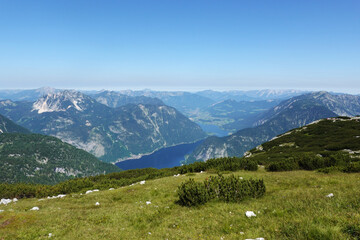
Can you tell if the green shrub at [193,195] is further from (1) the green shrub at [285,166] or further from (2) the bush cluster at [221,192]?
(1) the green shrub at [285,166]

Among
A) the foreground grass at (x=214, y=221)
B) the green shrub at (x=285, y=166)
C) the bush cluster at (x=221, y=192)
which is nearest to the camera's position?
the foreground grass at (x=214, y=221)

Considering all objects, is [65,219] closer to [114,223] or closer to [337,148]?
Answer: [114,223]

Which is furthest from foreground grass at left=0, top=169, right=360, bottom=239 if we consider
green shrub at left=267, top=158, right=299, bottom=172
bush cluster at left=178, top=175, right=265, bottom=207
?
green shrub at left=267, top=158, right=299, bottom=172

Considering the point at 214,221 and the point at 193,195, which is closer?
the point at 214,221

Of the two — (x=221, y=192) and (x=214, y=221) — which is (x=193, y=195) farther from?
(x=214, y=221)

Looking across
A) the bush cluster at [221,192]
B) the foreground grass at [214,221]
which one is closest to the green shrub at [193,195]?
the bush cluster at [221,192]

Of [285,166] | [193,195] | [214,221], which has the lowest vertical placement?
[285,166]

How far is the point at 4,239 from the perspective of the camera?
1169 centimetres

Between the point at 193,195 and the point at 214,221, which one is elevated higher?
the point at 214,221

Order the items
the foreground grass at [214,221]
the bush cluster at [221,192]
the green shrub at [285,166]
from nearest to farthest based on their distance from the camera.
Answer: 1. the foreground grass at [214,221]
2. the bush cluster at [221,192]
3. the green shrub at [285,166]

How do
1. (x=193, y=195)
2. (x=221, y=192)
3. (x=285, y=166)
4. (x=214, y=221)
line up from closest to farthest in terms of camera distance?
(x=214, y=221)
(x=193, y=195)
(x=221, y=192)
(x=285, y=166)

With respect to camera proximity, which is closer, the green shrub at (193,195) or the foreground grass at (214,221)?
the foreground grass at (214,221)

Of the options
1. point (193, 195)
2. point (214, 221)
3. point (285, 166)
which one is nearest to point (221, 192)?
point (193, 195)

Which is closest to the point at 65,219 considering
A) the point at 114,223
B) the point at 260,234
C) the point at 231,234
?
the point at 114,223
